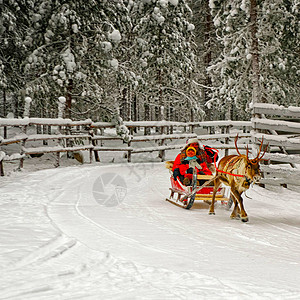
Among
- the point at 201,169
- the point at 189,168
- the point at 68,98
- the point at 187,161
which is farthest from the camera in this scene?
the point at 68,98

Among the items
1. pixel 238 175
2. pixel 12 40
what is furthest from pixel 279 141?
pixel 12 40

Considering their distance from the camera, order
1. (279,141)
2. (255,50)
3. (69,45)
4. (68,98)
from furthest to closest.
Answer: (68,98), (69,45), (255,50), (279,141)

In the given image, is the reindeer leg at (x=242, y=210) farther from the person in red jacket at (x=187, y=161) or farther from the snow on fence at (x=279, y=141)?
the snow on fence at (x=279, y=141)

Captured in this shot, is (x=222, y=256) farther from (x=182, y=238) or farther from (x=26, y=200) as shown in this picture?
(x=26, y=200)

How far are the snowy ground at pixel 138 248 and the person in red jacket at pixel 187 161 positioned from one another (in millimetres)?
644

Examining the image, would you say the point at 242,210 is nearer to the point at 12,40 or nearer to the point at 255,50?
the point at 255,50

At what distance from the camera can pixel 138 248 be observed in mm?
4133

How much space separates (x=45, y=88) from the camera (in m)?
15.0

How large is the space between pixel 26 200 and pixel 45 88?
358 inches

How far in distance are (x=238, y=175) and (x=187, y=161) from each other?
1667mm

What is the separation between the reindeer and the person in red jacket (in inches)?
30.6

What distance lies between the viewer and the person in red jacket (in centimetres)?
727

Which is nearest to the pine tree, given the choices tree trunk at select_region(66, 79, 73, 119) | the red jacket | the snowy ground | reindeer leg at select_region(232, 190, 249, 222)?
the red jacket

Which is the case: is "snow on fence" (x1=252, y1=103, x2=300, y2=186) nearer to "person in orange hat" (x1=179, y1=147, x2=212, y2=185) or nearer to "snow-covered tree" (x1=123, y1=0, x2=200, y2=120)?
"person in orange hat" (x1=179, y1=147, x2=212, y2=185)
